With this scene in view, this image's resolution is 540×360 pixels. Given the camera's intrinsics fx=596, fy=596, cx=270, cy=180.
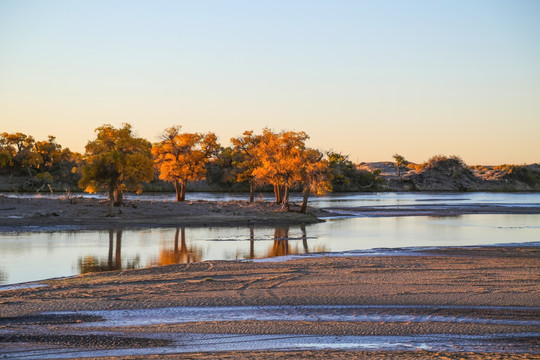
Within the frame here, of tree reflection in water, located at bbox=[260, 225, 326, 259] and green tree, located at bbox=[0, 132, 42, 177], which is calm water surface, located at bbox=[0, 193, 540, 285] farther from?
green tree, located at bbox=[0, 132, 42, 177]

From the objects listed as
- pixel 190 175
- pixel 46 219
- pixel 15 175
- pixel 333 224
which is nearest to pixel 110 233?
pixel 46 219

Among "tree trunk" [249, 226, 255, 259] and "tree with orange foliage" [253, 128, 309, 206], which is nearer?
"tree trunk" [249, 226, 255, 259]

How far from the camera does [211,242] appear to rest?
29234mm

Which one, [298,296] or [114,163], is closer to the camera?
[298,296]

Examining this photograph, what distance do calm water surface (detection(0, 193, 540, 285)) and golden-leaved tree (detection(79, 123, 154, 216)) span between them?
18.7 ft

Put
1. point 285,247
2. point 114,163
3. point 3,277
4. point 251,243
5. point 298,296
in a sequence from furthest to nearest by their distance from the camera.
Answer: point 114,163, point 251,243, point 285,247, point 3,277, point 298,296

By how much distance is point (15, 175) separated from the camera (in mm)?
80625

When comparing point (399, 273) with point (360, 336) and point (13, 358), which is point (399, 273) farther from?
point (13, 358)

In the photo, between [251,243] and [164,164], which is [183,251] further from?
[164,164]

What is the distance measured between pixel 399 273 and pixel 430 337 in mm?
7004

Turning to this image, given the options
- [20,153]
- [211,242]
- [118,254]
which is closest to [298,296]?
[118,254]

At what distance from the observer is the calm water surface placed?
2136 centimetres

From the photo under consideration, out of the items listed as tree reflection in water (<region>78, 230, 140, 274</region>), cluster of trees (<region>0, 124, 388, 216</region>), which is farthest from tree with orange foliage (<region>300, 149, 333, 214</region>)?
tree reflection in water (<region>78, 230, 140, 274</region>)

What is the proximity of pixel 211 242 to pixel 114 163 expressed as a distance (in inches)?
496
